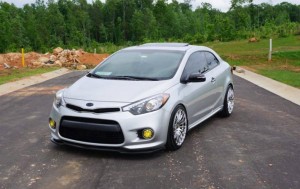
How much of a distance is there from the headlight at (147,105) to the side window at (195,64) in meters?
0.95

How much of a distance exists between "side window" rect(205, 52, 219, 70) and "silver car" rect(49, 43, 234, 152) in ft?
1.87

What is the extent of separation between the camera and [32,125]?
8.16 metres

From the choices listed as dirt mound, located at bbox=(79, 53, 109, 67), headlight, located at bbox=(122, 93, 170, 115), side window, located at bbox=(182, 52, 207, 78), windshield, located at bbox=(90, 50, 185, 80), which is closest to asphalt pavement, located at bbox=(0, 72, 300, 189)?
headlight, located at bbox=(122, 93, 170, 115)

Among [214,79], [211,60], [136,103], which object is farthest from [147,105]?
[211,60]

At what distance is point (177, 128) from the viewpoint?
6266 millimetres

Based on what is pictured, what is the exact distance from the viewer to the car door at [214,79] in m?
7.77

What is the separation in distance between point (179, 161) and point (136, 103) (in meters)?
0.98

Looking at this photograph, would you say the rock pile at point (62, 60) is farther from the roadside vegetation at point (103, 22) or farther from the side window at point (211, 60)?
Answer: the roadside vegetation at point (103, 22)

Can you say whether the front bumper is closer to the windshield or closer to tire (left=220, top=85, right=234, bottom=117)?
the windshield

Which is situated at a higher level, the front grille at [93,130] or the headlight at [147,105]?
the headlight at [147,105]

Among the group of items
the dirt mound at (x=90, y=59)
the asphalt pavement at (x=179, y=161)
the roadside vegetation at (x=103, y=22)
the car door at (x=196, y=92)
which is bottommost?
the asphalt pavement at (x=179, y=161)

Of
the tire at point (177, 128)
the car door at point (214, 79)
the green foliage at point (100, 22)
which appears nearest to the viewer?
the tire at point (177, 128)

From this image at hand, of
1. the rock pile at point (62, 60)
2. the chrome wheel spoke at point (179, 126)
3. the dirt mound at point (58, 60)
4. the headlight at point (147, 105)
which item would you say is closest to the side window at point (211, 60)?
the chrome wheel spoke at point (179, 126)

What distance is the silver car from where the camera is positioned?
5633 mm
